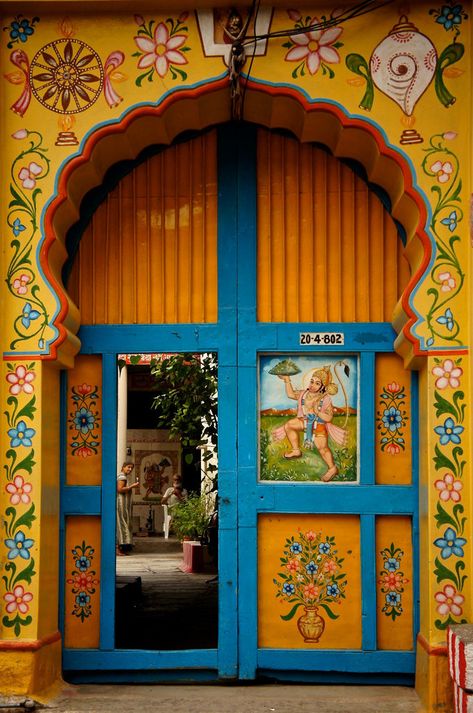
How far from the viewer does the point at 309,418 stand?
236 inches

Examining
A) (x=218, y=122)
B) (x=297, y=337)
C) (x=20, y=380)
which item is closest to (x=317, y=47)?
(x=218, y=122)

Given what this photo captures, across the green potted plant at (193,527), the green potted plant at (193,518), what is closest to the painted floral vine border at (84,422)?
the green potted plant at (193,527)

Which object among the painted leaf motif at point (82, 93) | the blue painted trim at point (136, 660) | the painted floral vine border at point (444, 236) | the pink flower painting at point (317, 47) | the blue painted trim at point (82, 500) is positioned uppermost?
the pink flower painting at point (317, 47)

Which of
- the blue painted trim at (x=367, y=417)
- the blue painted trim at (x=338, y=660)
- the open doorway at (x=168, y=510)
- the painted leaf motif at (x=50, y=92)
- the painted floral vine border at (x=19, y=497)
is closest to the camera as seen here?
the painted floral vine border at (x=19, y=497)

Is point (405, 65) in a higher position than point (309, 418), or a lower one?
higher

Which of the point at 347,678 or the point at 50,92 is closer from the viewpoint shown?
the point at 50,92

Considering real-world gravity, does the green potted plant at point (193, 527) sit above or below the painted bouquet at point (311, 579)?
below

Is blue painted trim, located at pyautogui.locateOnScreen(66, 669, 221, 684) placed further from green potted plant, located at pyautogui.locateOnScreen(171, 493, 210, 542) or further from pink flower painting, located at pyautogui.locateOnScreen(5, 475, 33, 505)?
green potted plant, located at pyautogui.locateOnScreen(171, 493, 210, 542)

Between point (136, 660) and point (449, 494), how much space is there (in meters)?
2.23

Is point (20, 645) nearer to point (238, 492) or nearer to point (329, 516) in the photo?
point (238, 492)

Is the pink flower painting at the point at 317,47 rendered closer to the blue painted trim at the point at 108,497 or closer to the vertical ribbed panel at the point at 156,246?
the vertical ribbed panel at the point at 156,246

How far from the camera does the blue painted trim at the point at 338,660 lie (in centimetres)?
575

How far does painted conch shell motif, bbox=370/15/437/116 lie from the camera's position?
18.0ft

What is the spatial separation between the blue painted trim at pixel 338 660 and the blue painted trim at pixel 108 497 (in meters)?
1.00
